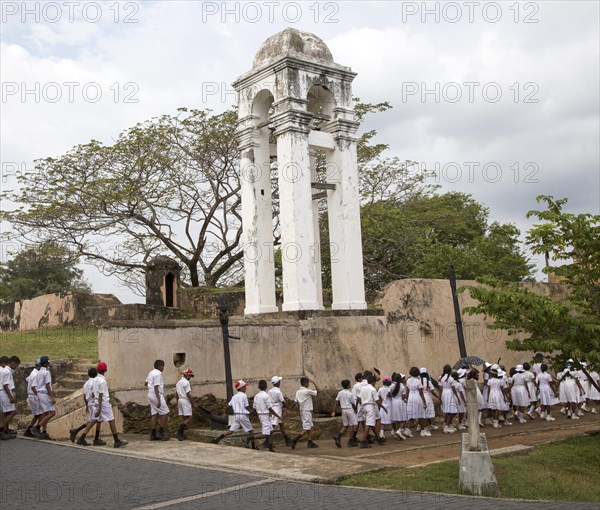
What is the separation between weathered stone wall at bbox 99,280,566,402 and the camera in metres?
12.1

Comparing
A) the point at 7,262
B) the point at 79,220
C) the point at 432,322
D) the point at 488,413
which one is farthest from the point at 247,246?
the point at 7,262

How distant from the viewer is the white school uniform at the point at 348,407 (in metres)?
12.2

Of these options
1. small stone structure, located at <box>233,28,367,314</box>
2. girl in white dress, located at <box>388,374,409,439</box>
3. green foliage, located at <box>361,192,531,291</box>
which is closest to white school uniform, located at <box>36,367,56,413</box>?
small stone structure, located at <box>233,28,367,314</box>

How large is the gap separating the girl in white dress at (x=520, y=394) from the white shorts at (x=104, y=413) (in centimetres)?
888

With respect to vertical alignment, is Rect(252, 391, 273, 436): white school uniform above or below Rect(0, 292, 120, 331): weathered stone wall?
below

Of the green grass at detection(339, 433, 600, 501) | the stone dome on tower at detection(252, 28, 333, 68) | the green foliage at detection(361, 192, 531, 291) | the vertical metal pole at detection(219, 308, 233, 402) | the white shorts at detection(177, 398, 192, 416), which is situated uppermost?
the stone dome on tower at detection(252, 28, 333, 68)

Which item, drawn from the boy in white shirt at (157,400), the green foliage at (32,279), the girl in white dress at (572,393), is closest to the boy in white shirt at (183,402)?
the boy in white shirt at (157,400)

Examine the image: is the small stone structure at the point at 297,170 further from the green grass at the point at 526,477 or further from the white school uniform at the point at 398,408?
the green grass at the point at 526,477

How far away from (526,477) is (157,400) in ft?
18.3

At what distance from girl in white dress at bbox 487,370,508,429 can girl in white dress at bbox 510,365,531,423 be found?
0.54 m

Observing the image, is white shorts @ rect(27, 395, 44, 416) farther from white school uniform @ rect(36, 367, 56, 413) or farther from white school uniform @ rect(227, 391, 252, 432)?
white school uniform @ rect(227, 391, 252, 432)

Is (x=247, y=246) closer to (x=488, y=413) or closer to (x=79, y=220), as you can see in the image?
(x=488, y=413)

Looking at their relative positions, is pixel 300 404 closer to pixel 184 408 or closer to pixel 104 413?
pixel 184 408

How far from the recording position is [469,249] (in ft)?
102
